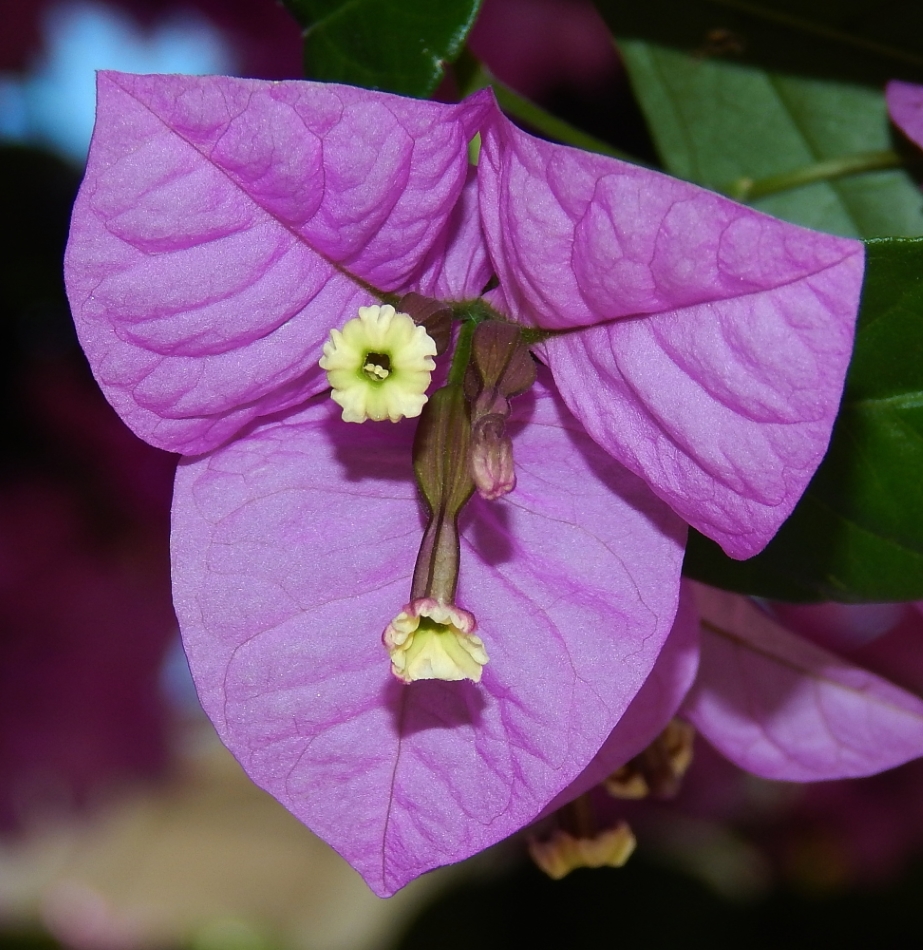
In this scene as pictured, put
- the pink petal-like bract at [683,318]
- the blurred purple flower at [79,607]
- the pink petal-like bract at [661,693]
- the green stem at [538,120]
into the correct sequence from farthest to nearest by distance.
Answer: the blurred purple flower at [79,607], the green stem at [538,120], the pink petal-like bract at [661,693], the pink petal-like bract at [683,318]

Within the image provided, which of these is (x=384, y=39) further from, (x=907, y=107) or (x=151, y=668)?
(x=151, y=668)

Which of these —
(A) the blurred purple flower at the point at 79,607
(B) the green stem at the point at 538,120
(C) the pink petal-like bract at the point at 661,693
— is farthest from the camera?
(A) the blurred purple flower at the point at 79,607

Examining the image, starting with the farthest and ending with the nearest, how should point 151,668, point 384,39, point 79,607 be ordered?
point 151,668
point 79,607
point 384,39

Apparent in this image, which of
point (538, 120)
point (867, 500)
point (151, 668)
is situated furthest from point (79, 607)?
point (867, 500)

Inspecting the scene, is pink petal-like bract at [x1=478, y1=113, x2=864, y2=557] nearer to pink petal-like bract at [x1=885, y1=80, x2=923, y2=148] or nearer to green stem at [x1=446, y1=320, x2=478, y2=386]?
green stem at [x1=446, y1=320, x2=478, y2=386]

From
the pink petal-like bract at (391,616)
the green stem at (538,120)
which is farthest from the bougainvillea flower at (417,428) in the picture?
the green stem at (538,120)

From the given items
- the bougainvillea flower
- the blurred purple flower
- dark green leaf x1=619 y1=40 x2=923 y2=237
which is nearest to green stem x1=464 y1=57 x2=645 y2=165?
dark green leaf x1=619 y1=40 x2=923 y2=237

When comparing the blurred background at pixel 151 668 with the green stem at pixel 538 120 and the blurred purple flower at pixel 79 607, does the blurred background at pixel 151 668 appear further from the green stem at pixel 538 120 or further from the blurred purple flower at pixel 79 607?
the green stem at pixel 538 120

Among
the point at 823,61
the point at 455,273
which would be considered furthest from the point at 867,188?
the point at 455,273
